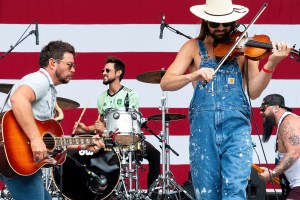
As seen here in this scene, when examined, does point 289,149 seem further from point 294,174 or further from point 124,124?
point 124,124

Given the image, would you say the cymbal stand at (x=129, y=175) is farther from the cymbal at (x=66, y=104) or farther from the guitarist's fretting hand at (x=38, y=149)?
the guitarist's fretting hand at (x=38, y=149)

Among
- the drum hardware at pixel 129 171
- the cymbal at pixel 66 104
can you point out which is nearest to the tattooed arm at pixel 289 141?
the drum hardware at pixel 129 171

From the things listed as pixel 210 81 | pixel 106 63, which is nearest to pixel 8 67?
pixel 106 63

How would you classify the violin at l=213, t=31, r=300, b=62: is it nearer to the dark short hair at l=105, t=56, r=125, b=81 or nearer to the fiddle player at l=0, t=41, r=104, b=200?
the fiddle player at l=0, t=41, r=104, b=200

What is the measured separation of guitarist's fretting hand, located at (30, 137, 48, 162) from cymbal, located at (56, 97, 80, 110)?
2.89 m

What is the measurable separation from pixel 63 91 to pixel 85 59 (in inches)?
17.9

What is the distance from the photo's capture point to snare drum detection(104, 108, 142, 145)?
740 centimetres

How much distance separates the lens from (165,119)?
7609mm

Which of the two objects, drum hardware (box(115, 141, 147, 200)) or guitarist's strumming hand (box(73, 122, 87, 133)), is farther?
drum hardware (box(115, 141, 147, 200))

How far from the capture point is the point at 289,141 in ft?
19.7

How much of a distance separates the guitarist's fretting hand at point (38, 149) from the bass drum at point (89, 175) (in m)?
2.66

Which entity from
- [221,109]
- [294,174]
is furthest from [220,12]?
[294,174]

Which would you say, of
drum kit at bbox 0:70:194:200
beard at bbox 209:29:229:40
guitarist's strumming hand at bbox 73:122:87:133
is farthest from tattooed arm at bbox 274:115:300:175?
beard at bbox 209:29:229:40

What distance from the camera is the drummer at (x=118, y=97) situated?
784cm
